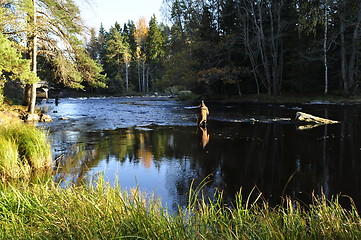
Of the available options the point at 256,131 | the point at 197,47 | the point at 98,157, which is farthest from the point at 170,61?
Result: the point at 98,157

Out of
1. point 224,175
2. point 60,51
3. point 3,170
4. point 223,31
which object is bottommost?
point 224,175

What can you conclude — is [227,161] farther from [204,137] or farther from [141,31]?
[141,31]

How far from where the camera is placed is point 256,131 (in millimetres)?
14773

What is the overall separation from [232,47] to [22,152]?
112 feet

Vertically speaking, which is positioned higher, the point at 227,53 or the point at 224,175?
the point at 227,53

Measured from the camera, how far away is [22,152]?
7.42 metres

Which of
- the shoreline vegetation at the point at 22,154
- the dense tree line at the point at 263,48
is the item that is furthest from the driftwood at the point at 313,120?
the shoreline vegetation at the point at 22,154

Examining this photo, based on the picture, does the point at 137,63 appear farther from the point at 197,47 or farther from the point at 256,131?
the point at 256,131

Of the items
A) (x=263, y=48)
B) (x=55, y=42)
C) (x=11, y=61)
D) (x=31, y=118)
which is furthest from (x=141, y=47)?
(x=11, y=61)

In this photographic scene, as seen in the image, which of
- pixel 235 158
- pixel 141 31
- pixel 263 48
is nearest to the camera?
pixel 235 158

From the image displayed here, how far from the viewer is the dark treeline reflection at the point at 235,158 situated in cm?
649

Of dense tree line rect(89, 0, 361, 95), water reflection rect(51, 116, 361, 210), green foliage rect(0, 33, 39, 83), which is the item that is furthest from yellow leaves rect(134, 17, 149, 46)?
water reflection rect(51, 116, 361, 210)

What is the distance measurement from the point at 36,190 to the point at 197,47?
3510 centimetres

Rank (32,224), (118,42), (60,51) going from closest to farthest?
1. (32,224)
2. (60,51)
3. (118,42)
